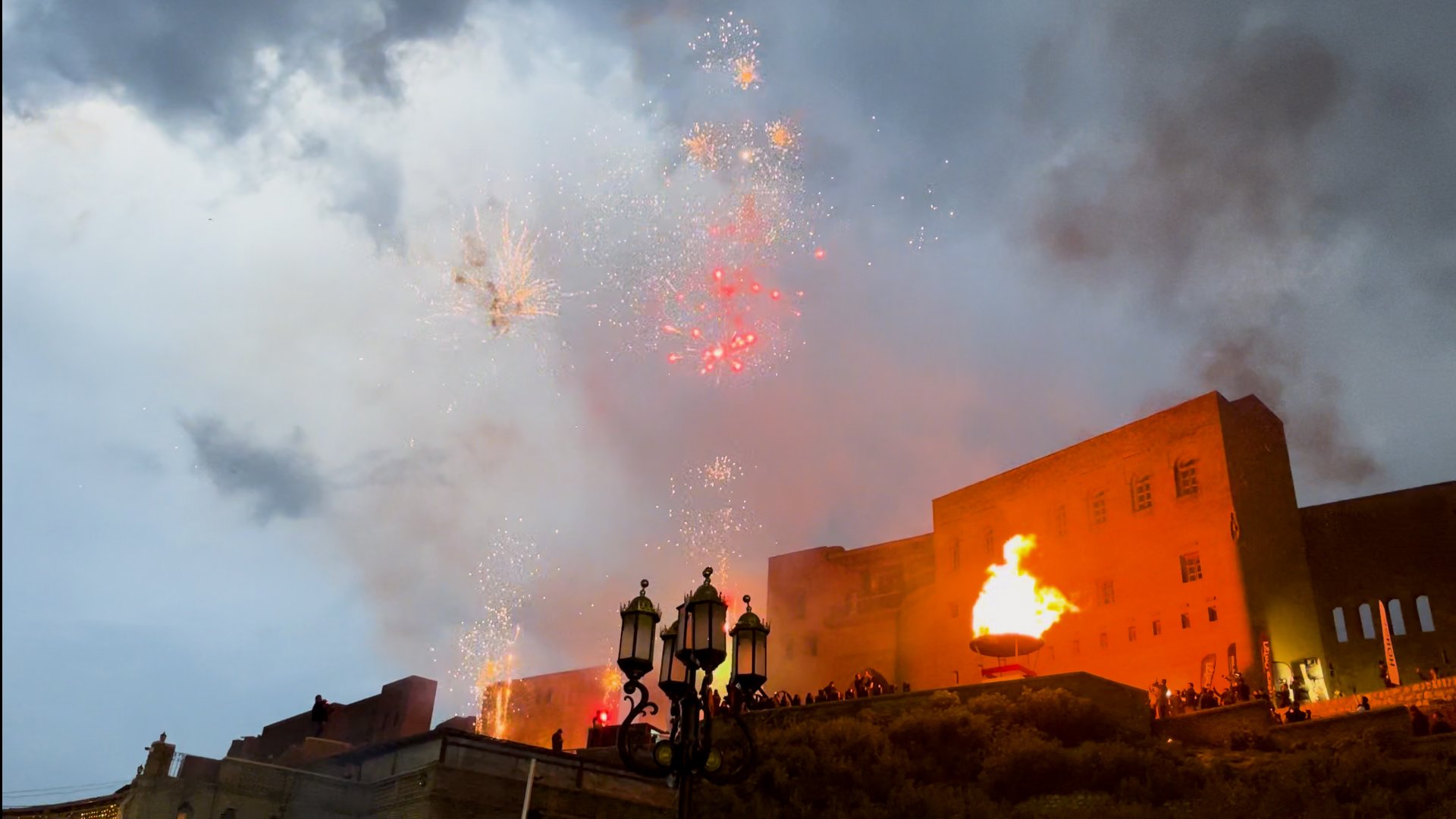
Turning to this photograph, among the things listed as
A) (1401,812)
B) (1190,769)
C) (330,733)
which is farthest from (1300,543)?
(330,733)

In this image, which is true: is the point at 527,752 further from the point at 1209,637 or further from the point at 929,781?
the point at 1209,637

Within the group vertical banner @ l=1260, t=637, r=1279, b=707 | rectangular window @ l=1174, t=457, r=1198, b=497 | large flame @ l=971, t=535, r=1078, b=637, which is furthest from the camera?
large flame @ l=971, t=535, r=1078, b=637

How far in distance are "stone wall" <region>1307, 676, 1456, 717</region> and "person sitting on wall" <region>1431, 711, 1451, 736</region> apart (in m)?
0.22

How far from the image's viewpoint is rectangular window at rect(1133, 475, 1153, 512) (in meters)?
40.8

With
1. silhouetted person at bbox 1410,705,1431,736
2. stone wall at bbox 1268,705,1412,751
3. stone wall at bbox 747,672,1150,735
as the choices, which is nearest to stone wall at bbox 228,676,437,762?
stone wall at bbox 747,672,1150,735

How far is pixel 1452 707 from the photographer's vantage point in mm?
26078

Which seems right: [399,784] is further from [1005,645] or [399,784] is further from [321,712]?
[1005,645]

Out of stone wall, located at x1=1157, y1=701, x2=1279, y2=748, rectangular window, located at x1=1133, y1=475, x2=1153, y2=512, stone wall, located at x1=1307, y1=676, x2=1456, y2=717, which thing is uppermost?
rectangular window, located at x1=1133, y1=475, x2=1153, y2=512

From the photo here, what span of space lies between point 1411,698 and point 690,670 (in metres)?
23.0

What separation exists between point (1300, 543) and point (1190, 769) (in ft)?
53.7

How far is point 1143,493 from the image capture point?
41.1 meters

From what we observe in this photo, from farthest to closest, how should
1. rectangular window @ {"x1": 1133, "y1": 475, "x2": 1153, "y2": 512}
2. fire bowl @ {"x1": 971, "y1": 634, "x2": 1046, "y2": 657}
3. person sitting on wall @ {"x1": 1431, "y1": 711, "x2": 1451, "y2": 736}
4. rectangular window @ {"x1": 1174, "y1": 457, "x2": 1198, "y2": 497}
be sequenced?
rectangular window @ {"x1": 1133, "y1": 475, "x2": 1153, "y2": 512} → rectangular window @ {"x1": 1174, "y1": 457, "x2": 1198, "y2": 497} → fire bowl @ {"x1": 971, "y1": 634, "x2": 1046, "y2": 657} → person sitting on wall @ {"x1": 1431, "y1": 711, "x2": 1451, "y2": 736}

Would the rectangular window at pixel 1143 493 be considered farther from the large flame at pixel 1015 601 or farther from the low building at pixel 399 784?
the low building at pixel 399 784

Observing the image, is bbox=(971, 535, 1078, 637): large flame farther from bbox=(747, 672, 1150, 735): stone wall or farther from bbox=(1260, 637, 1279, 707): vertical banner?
bbox=(747, 672, 1150, 735): stone wall
